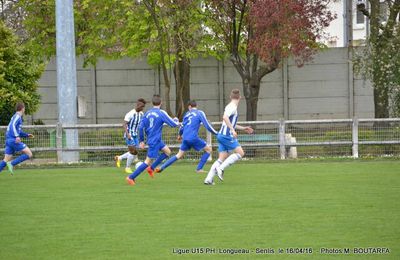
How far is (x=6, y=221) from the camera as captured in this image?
12.4 meters

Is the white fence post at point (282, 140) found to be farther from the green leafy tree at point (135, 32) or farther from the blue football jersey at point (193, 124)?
the green leafy tree at point (135, 32)

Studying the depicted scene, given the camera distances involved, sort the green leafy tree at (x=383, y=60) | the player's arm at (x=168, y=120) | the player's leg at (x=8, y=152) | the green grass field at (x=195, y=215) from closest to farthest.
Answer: the green grass field at (x=195, y=215) < the player's arm at (x=168, y=120) < the player's leg at (x=8, y=152) < the green leafy tree at (x=383, y=60)

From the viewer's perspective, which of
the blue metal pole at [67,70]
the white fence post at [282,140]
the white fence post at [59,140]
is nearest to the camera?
the white fence post at [282,140]

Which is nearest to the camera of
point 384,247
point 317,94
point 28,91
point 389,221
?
point 384,247

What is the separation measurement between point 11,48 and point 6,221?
849 inches

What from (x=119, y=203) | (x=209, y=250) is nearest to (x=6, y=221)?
(x=119, y=203)

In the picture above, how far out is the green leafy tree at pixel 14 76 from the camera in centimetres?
3250

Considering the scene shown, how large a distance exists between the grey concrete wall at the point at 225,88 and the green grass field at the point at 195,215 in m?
19.4

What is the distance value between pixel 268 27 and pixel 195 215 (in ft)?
66.0

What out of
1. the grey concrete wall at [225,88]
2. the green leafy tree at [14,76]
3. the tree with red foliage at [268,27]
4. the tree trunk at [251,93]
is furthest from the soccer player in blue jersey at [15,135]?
the grey concrete wall at [225,88]

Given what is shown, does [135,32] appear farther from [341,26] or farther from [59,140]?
[341,26]

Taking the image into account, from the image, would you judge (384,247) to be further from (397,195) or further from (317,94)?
(317,94)

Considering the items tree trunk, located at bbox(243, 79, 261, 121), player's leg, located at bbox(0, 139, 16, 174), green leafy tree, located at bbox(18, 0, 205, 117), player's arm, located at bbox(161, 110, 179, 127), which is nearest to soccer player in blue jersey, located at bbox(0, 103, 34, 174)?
player's leg, located at bbox(0, 139, 16, 174)

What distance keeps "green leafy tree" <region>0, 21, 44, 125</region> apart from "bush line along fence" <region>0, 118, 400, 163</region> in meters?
4.96
